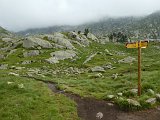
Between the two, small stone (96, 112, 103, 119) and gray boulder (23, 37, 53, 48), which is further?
gray boulder (23, 37, 53, 48)

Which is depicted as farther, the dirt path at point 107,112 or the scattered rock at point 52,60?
the scattered rock at point 52,60

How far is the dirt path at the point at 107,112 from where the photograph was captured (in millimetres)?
27172

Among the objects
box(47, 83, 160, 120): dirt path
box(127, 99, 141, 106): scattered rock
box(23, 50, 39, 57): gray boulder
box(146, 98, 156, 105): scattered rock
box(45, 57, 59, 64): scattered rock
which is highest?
box(127, 99, 141, 106): scattered rock

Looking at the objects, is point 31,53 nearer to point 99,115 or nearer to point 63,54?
point 63,54

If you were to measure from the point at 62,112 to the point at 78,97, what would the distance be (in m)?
Answer: 6.27

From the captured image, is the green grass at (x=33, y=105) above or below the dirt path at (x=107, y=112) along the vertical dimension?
above

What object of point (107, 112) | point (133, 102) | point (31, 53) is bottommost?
point (31, 53)

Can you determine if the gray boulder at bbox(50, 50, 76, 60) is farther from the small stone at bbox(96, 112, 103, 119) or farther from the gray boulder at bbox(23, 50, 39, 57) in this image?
the small stone at bbox(96, 112, 103, 119)

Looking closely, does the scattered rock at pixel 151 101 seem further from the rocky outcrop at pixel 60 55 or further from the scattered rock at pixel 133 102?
the rocky outcrop at pixel 60 55

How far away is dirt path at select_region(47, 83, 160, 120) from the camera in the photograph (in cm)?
2717

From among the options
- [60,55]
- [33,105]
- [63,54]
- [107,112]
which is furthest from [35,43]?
[107,112]

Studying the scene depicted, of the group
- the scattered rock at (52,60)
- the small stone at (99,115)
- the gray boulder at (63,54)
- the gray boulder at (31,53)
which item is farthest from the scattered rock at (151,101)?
the gray boulder at (31,53)

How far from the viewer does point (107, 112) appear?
28.4m

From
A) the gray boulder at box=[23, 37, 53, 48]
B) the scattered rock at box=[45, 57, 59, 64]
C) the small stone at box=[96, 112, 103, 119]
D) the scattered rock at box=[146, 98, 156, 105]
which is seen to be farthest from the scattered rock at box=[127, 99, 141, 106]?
the gray boulder at box=[23, 37, 53, 48]
